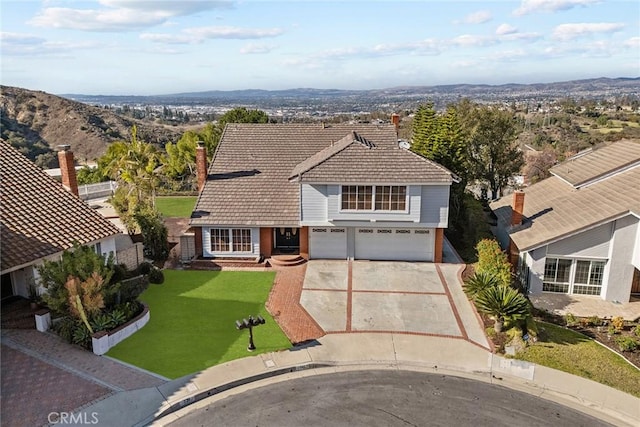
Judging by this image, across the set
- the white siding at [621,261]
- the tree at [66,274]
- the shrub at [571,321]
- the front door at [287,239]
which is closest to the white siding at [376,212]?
the front door at [287,239]

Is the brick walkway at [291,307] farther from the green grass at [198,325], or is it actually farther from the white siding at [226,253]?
the white siding at [226,253]

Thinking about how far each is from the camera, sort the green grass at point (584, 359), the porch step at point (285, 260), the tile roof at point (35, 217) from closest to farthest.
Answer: the green grass at point (584, 359), the tile roof at point (35, 217), the porch step at point (285, 260)

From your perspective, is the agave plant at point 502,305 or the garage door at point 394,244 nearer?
A: the agave plant at point 502,305

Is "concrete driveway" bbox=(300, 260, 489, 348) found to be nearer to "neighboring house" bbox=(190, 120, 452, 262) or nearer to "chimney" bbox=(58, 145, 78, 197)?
"neighboring house" bbox=(190, 120, 452, 262)

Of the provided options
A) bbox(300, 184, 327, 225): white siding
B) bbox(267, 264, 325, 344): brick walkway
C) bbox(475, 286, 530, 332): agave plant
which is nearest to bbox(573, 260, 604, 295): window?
bbox(475, 286, 530, 332): agave plant

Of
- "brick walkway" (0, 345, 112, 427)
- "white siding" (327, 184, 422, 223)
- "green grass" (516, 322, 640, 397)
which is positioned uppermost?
"white siding" (327, 184, 422, 223)

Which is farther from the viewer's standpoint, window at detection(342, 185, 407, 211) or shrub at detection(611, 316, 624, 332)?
window at detection(342, 185, 407, 211)

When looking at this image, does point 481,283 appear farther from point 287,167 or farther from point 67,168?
point 67,168
